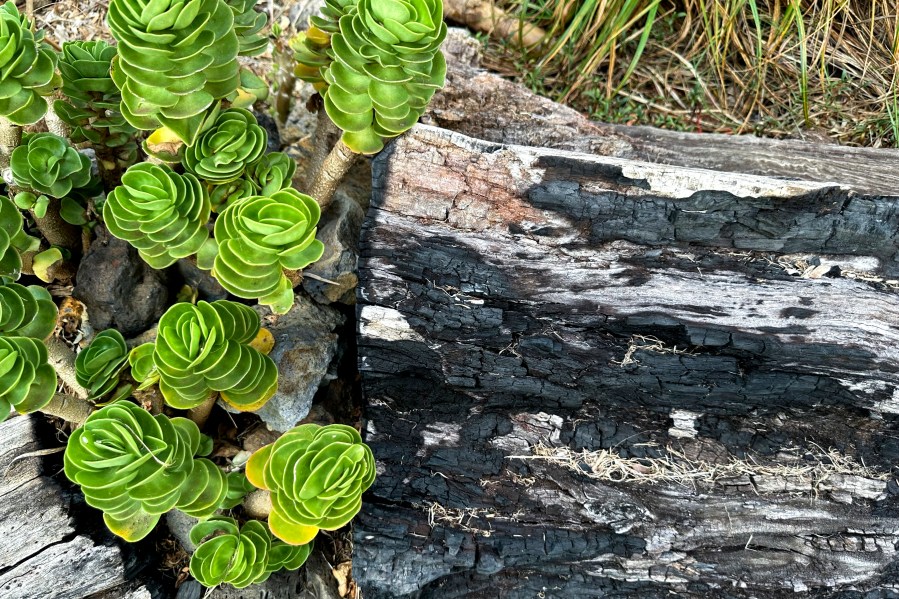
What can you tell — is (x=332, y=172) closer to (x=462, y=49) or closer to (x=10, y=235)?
(x=10, y=235)

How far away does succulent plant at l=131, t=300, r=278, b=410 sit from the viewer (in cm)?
194

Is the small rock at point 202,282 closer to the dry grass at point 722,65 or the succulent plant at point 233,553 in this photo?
the succulent plant at point 233,553

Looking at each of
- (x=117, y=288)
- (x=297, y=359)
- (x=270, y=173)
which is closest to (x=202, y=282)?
(x=117, y=288)

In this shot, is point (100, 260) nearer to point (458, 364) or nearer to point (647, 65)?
point (458, 364)

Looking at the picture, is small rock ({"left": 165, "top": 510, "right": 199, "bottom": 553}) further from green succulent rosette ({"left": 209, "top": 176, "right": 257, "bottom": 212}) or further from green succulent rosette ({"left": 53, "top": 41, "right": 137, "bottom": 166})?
green succulent rosette ({"left": 53, "top": 41, "right": 137, "bottom": 166})

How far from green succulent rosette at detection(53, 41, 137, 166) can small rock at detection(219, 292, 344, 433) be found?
0.89 m

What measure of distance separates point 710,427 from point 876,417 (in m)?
0.56

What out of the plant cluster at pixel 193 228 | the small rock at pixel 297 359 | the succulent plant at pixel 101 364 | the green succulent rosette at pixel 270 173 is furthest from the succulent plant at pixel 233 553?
the green succulent rosette at pixel 270 173

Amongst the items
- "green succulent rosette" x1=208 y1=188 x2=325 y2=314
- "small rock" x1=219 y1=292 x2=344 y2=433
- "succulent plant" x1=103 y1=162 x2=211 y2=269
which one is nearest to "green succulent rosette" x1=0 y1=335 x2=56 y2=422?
"succulent plant" x1=103 y1=162 x2=211 y2=269

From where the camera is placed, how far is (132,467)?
71.1 inches

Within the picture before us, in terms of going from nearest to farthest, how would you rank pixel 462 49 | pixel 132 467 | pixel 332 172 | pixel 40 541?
→ pixel 132 467, pixel 40 541, pixel 332 172, pixel 462 49

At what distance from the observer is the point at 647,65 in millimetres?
4086

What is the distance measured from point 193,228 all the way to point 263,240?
38 cm

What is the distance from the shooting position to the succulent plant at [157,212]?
6.55ft
